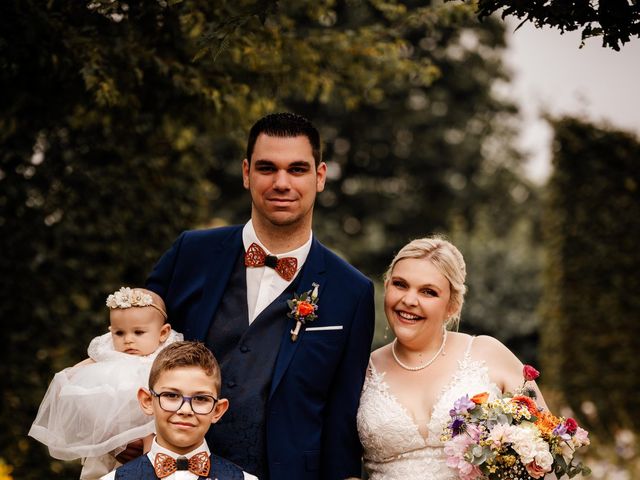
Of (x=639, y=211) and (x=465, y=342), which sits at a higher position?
(x=639, y=211)

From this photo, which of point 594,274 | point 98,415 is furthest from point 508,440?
point 594,274

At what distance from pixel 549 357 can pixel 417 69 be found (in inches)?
211

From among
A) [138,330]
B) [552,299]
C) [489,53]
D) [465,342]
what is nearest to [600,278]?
[552,299]

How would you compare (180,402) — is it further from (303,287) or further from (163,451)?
(303,287)

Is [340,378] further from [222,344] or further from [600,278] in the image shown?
[600,278]

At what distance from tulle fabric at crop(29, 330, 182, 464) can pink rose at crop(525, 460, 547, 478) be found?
1.57 m

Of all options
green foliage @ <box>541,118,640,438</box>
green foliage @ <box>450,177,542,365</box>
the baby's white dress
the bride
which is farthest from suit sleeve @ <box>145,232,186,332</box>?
green foliage @ <box>450,177,542,365</box>

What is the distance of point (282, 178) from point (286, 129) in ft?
0.81

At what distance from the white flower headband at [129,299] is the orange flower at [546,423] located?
1.75m

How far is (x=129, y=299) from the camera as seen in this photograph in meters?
3.23

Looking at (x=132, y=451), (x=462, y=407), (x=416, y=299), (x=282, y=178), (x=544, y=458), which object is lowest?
(x=132, y=451)

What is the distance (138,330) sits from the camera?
3262 millimetres

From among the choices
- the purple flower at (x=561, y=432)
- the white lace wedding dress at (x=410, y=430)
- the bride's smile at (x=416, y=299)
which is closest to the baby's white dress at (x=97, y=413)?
the white lace wedding dress at (x=410, y=430)

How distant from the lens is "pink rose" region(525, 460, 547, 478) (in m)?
3.03
